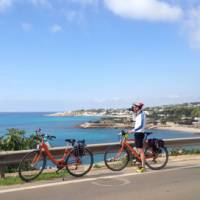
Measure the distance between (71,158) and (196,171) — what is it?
321 centimetres

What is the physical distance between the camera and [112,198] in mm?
8367

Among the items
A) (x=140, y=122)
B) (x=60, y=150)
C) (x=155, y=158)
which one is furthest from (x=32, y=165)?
(x=155, y=158)

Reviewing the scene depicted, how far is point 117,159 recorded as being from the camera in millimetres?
11875

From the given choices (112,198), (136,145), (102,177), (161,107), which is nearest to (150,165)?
(136,145)

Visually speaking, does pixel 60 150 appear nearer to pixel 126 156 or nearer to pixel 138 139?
pixel 126 156

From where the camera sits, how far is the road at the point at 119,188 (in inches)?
336

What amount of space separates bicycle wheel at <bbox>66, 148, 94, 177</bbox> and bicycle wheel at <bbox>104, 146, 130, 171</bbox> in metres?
0.63

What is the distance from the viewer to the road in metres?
8.52

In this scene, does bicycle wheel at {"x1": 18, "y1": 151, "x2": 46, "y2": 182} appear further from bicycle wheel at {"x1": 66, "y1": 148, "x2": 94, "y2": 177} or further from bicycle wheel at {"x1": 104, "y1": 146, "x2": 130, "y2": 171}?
bicycle wheel at {"x1": 104, "y1": 146, "x2": 130, "y2": 171}

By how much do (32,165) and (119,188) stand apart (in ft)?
7.36

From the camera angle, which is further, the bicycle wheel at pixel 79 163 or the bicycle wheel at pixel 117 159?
the bicycle wheel at pixel 117 159

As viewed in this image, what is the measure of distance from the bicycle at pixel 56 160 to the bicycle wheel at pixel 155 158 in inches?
66.0

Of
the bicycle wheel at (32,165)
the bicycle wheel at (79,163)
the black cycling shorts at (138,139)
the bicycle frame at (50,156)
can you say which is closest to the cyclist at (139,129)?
the black cycling shorts at (138,139)

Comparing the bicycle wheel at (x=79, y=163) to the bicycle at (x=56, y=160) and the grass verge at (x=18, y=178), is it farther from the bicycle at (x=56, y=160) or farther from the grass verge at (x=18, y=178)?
the grass verge at (x=18, y=178)
